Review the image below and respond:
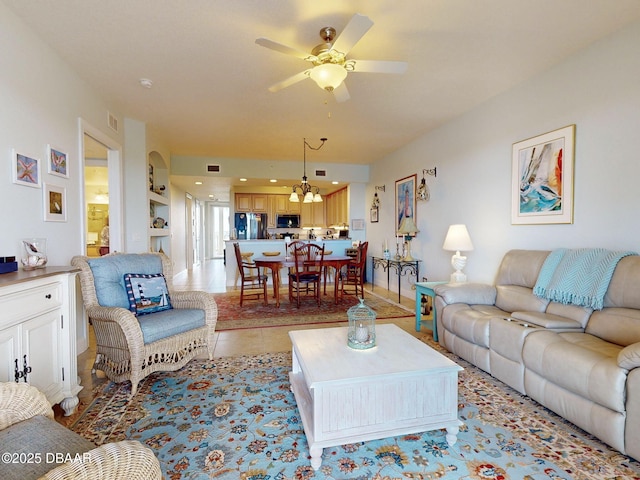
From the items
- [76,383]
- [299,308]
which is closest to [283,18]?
[76,383]

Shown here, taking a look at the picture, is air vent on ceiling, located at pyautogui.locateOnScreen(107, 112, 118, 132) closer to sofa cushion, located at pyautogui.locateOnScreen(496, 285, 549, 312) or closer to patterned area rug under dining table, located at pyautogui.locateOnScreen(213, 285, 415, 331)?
patterned area rug under dining table, located at pyautogui.locateOnScreen(213, 285, 415, 331)

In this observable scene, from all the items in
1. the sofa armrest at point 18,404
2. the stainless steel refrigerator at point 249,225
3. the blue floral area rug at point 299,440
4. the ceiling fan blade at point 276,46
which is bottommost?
the blue floral area rug at point 299,440

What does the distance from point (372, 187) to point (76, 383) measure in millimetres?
5823

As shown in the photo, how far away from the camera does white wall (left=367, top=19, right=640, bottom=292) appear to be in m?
2.32

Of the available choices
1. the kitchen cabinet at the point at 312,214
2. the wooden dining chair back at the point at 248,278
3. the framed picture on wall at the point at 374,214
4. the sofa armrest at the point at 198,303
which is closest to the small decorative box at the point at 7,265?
the sofa armrest at the point at 198,303

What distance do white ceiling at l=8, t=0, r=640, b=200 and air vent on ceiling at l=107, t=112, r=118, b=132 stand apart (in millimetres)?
153

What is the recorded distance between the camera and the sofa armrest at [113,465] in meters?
0.74

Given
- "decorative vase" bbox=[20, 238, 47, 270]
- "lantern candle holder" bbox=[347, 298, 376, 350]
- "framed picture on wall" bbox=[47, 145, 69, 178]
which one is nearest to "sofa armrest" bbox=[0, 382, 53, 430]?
"decorative vase" bbox=[20, 238, 47, 270]

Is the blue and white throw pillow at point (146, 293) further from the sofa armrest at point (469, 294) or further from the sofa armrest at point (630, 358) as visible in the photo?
the sofa armrest at point (630, 358)

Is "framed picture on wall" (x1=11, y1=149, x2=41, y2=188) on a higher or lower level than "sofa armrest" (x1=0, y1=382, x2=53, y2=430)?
higher

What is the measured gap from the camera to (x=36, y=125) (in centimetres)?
243

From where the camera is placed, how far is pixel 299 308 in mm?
4617

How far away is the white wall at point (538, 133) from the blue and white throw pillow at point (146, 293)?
333 centimetres

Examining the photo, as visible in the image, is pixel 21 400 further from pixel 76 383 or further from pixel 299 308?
pixel 299 308
